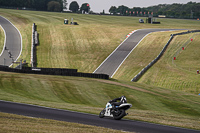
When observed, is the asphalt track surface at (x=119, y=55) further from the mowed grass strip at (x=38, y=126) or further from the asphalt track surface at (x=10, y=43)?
the mowed grass strip at (x=38, y=126)

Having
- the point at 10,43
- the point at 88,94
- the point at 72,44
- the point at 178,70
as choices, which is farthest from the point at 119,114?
the point at 10,43

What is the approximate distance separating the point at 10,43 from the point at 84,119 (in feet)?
204

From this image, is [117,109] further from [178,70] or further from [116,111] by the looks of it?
[178,70]

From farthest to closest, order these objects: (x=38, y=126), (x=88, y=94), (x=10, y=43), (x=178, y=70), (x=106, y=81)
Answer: (x=10, y=43) < (x=178, y=70) < (x=106, y=81) < (x=88, y=94) < (x=38, y=126)

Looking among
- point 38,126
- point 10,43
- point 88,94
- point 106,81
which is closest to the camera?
point 38,126

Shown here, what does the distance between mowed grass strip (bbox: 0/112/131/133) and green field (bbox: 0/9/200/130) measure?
4.38 m

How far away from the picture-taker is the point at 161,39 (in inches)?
3120

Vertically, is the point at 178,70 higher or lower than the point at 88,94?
lower

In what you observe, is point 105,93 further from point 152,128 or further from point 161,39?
point 161,39

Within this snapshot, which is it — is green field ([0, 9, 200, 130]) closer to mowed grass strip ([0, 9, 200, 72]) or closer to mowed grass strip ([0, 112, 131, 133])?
mowed grass strip ([0, 9, 200, 72])

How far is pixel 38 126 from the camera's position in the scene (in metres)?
14.4

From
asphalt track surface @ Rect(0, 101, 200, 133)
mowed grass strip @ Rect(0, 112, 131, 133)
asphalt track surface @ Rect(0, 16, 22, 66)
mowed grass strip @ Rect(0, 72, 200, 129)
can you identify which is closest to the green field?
mowed grass strip @ Rect(0, 72, 200, 129)

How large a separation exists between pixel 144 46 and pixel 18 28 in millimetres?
39310

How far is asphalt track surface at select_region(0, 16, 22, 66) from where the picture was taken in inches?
2462
